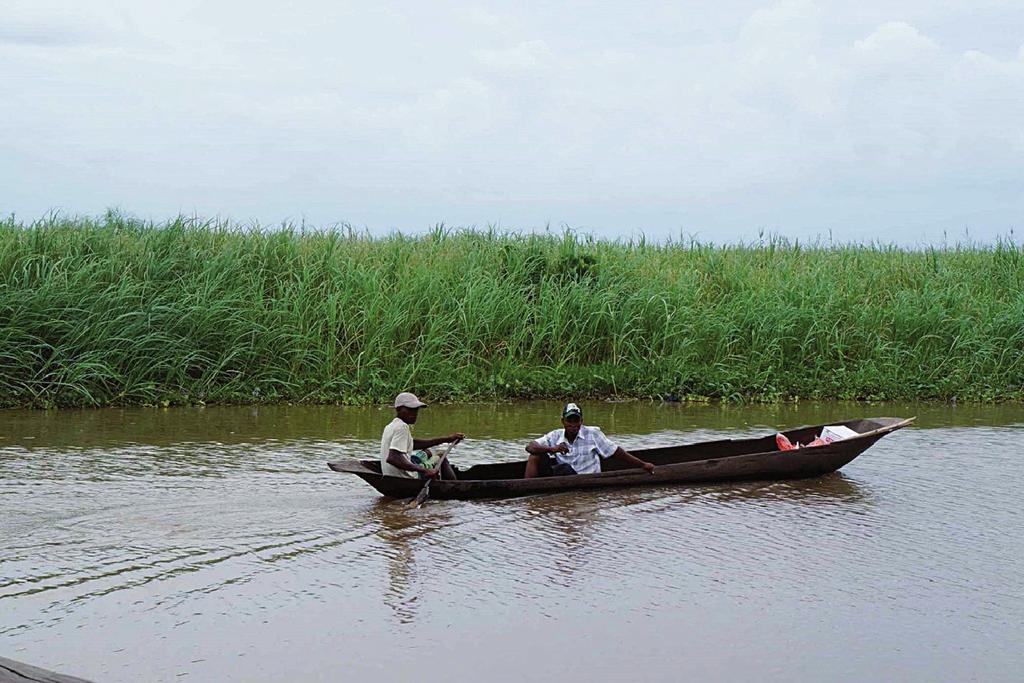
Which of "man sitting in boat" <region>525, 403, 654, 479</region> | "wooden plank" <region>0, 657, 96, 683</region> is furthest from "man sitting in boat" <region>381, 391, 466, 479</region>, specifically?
"wooden plank" <region>0, 657, 96, 683</region>

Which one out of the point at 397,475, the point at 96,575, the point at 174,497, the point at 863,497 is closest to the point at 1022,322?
the point at 863,497

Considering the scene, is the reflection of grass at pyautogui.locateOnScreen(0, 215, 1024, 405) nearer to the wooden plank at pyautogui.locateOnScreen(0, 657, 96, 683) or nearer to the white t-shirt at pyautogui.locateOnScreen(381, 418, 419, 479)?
the white t-shirt at pyautogui.locateOnScreen(381, 418, 419, 479)

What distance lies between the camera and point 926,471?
9625 millimetres

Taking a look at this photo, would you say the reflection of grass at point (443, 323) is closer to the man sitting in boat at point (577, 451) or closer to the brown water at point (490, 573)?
the brown water at point (490, 573)

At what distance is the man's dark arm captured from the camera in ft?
27.5

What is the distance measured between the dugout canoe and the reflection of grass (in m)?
4.34

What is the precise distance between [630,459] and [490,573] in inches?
93.3

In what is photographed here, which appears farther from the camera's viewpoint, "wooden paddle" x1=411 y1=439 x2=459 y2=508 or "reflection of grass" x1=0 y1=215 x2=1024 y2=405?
"reflection of grass" x1=0 y1=215 x2=1024 y2=405

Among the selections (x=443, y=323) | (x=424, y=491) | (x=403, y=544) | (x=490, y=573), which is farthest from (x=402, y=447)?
(x=443, y=323)

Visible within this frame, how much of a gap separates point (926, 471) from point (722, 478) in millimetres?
2037

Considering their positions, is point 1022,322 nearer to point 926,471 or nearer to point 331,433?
point 926,471

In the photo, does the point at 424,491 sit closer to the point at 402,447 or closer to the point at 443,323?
the point at 402,447

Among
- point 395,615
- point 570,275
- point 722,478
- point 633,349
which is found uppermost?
point 570,275

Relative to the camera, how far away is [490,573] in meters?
6.38
